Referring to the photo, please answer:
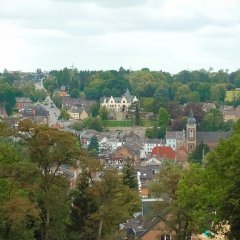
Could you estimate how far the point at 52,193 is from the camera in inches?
1141

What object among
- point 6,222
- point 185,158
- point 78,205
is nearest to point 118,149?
point 185,158

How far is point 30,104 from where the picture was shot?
482ft

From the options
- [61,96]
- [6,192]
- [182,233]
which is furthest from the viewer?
[61,96]

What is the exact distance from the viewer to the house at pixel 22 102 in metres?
145

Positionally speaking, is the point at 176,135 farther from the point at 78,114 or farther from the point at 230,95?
the point at 230,95

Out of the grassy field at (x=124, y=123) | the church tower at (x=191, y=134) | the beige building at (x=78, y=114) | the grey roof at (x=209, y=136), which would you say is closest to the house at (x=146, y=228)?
the church tower at (x=191, y=134)

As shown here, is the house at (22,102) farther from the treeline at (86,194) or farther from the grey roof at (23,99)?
the treeline at (86,194)

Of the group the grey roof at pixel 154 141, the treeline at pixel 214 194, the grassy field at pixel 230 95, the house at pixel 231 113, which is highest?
the treeline at pixel 214 194

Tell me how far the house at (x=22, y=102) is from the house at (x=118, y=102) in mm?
13056

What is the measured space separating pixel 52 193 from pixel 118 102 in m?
117

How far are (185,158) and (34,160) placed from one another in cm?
6425

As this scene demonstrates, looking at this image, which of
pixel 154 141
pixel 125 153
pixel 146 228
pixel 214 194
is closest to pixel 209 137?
pixel 154 141

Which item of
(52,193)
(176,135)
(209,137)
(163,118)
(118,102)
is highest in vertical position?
(52,193)

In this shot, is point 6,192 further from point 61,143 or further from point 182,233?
point 182,233
